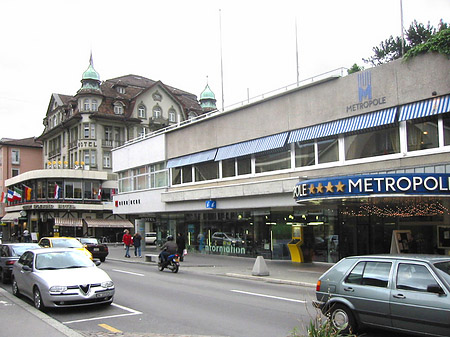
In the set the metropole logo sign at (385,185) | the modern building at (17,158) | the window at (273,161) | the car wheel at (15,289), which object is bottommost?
the car wheel at (15,289)

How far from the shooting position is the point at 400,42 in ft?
142

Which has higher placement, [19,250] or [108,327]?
[19,250]

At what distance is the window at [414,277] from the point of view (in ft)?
24.6

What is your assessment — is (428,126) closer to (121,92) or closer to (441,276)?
(441,276)

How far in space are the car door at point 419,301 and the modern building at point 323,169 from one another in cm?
814

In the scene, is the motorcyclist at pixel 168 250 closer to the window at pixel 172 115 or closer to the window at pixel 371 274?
the window at pixel 371 274

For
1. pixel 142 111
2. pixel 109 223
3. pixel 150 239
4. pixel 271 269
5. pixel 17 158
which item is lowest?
pixel 150 239

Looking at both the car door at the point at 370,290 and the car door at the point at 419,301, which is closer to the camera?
the car door at the point at 419,301

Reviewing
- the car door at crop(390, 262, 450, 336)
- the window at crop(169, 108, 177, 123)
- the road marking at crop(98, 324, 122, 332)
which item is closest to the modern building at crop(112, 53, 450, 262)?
the car door at crop(390, 262, 450, 336)

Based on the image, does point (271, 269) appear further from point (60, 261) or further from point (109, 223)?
point (109, 223)

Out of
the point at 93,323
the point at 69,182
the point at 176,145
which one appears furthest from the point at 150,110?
the point at 93,323

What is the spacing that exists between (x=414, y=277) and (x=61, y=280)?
7.51 metres

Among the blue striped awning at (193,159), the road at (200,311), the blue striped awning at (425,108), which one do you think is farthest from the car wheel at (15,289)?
the blue striped awning at (193,159)

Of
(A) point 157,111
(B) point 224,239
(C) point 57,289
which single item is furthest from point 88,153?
(C) point 57,289
